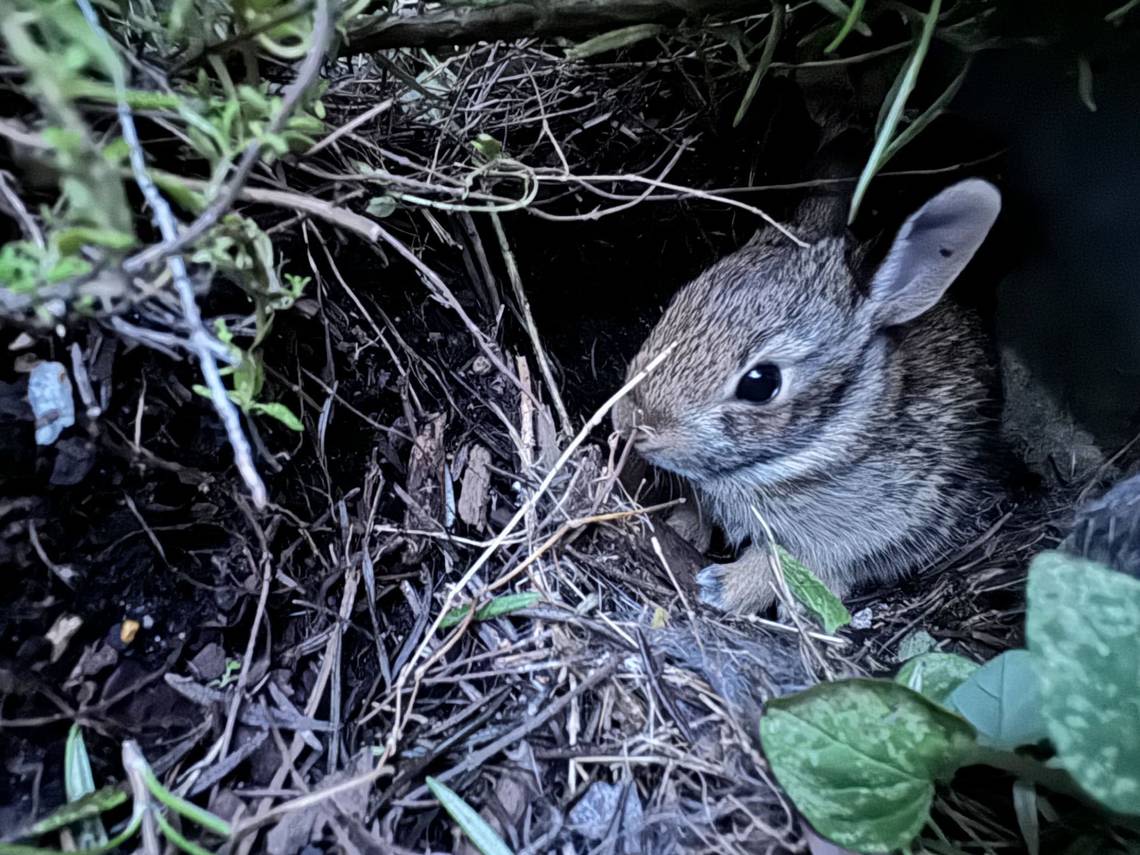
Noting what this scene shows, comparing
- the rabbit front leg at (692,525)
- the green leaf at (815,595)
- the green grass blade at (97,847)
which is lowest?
the rabbit front leg at (692,525)

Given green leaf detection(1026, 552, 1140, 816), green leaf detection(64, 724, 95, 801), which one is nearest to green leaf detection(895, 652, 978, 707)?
green leaf detection(1026, 552, 1140, 816)

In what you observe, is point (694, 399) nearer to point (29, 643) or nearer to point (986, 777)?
point (986, 777)

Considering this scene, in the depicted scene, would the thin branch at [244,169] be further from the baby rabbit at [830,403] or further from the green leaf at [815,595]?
the green leaf at [815,595]

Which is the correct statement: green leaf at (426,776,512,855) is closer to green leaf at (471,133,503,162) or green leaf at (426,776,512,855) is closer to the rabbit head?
the rabbit head

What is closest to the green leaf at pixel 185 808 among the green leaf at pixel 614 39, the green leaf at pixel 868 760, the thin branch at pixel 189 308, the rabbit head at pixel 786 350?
the thin branch at pixel 189 308

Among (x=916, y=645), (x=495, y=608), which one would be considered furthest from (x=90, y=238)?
(x=916, y=645)

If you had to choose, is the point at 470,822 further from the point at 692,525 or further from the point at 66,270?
the point at 692,525
